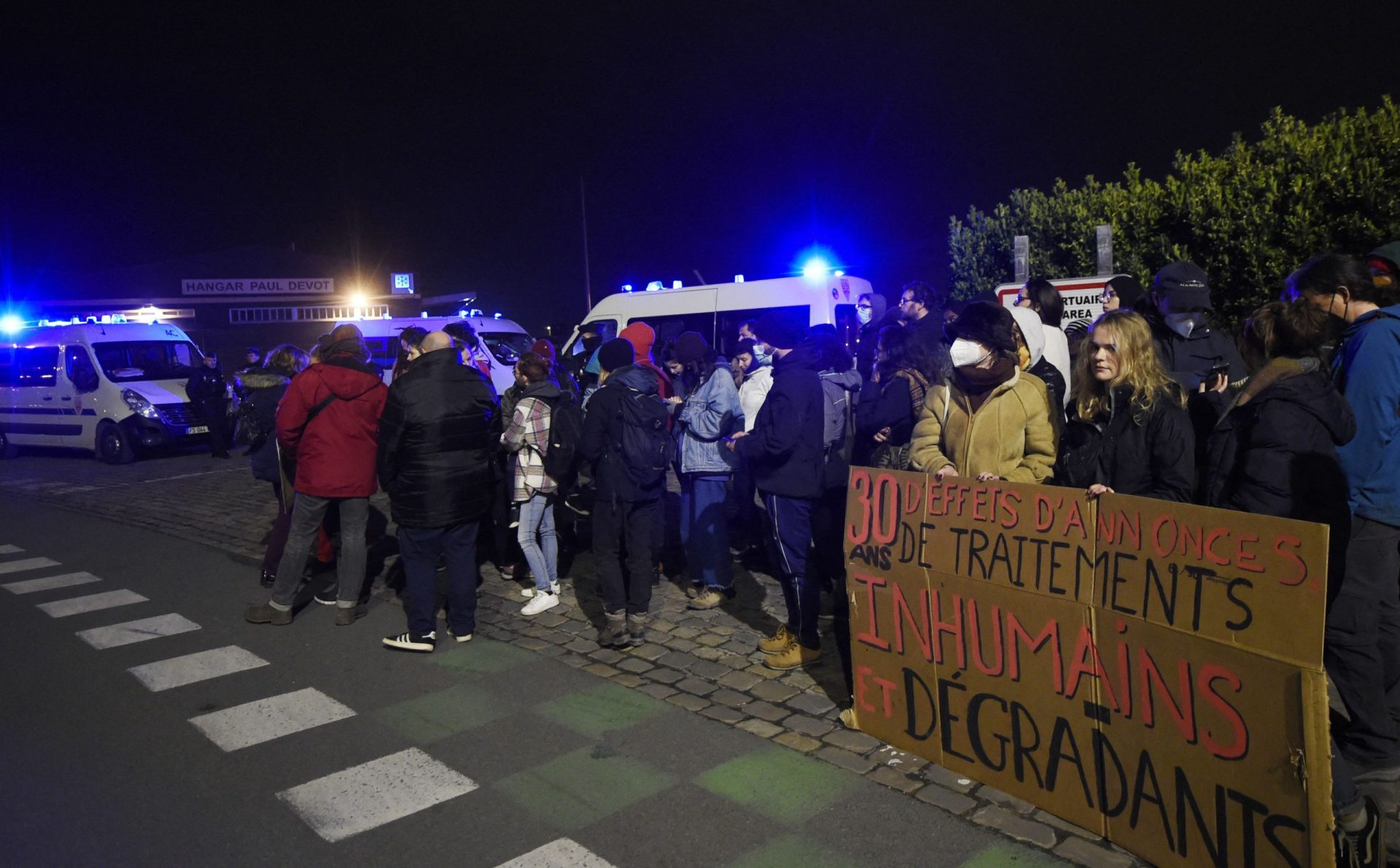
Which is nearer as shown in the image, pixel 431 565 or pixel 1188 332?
pixel 1188 332

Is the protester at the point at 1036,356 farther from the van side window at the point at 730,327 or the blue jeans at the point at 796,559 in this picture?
the van side window at the point at 730,327

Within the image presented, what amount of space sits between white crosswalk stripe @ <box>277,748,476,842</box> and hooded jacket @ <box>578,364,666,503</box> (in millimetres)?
1860

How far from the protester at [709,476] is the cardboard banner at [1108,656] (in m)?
2.19

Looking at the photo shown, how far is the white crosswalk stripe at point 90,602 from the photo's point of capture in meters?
6.53

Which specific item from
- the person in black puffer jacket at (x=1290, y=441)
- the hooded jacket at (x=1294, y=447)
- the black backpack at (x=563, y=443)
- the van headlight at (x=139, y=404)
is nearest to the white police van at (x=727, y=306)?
the black backpack at (x=563, y=443)

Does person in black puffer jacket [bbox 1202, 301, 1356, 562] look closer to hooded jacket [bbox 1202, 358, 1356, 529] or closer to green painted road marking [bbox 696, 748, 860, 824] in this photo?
hooded jacket [bbox 1202, 358, 1356, 529]

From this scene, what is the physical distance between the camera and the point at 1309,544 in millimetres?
2572

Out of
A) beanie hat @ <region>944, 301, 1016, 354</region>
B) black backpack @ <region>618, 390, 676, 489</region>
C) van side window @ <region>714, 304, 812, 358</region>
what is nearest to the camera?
beanie hat @ <region>944, 301, 1016, 354</region>

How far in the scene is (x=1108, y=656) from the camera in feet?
10.4

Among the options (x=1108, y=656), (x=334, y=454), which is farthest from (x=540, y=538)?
(x=1108, y=656)

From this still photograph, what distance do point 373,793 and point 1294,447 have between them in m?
3.74

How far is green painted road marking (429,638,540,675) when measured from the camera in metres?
5.21

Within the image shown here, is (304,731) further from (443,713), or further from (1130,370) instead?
(1130,370)

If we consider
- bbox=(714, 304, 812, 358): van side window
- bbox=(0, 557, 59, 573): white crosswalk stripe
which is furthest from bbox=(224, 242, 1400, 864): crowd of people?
bbox=(714, 304, 812, 358): van side window
